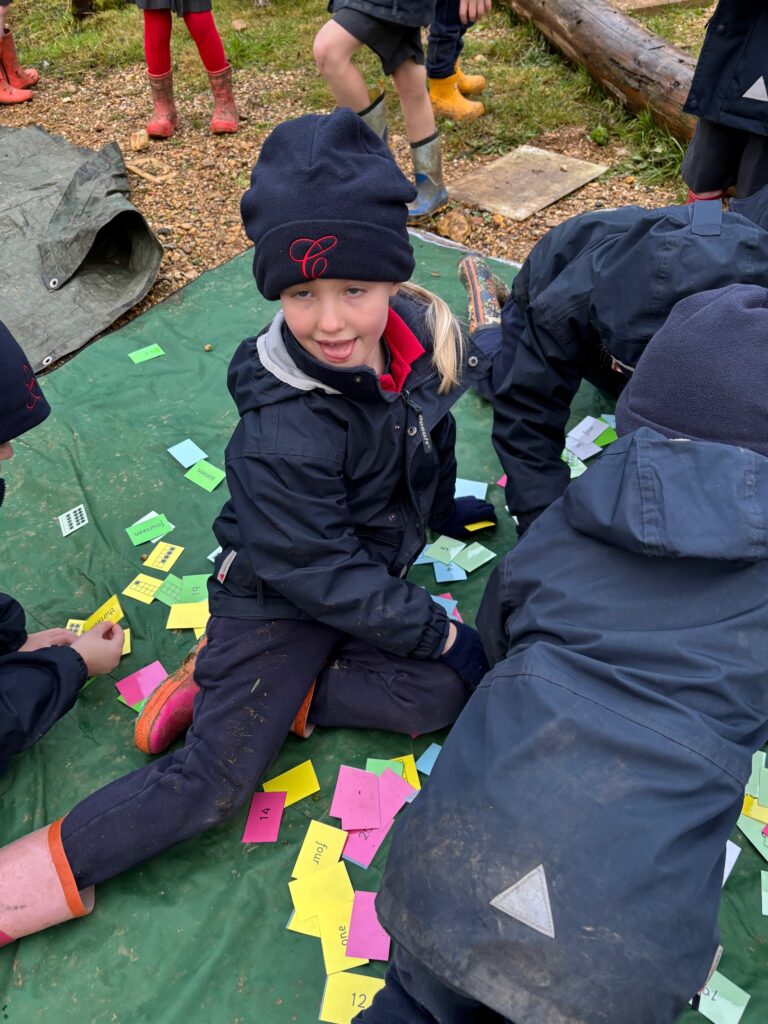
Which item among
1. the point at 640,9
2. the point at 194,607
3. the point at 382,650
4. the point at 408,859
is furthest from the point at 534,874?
the point at 640,9

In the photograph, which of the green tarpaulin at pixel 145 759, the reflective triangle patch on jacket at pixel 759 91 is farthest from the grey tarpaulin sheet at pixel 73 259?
the reflective triangle patch on jacket at pixel 759 91

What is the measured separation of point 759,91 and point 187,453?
7.81ft

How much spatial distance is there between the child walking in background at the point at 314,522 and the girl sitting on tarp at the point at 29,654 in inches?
10.3


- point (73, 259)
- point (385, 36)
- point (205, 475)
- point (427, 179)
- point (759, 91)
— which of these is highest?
point (759, 91)

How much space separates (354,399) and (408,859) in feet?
3.20

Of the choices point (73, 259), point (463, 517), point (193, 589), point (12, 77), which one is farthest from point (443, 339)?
point (12, 77)

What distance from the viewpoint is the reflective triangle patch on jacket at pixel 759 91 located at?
271cm

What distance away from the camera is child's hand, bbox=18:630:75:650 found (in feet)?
7.03

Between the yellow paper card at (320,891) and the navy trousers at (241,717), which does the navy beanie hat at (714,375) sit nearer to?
the navy trousers at (241,717)

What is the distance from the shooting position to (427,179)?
4.09 meters

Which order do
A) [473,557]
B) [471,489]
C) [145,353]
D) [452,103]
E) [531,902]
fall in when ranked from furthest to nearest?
1. [452,103]
2. [145,353]
3. [471,489]
4. [473,557]
5. [531,902]

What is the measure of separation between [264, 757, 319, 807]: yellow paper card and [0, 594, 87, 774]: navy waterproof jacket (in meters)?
0.56

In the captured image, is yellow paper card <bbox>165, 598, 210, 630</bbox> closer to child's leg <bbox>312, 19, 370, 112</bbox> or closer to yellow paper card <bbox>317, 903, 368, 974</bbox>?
yellow paper card <bbox>317, 903, 368, 974</bbox>

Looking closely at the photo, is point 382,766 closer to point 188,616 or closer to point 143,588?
point 188,616
